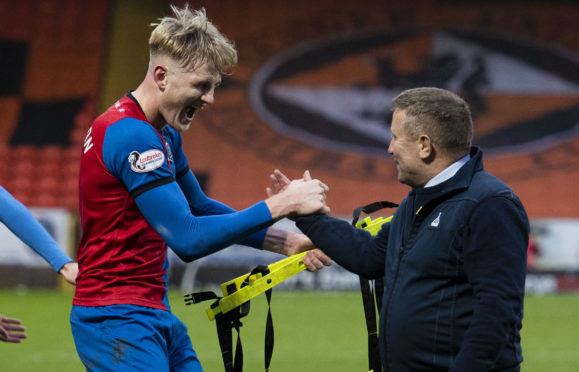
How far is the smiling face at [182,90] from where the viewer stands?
312cm

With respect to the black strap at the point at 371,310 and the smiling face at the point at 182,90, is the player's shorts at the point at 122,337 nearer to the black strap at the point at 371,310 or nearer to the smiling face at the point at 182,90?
the smiling face at the point at 182,90

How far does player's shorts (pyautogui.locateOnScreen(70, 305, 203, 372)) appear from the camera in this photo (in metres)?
2.99

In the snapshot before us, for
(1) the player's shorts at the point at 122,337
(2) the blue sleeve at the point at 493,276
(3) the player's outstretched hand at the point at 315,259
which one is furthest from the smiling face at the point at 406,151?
(1) the player's shorts at the point at 122,337

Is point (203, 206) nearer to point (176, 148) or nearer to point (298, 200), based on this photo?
point (176, 148)

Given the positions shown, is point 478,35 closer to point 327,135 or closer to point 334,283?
point 327,135

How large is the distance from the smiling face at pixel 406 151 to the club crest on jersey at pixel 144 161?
0.88 m

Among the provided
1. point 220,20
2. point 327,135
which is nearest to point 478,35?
point 327,135

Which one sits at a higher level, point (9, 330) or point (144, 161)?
point (144, 161)

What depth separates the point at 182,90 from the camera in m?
3.12

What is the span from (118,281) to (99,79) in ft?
53.1

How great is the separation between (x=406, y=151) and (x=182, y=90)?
879 mm

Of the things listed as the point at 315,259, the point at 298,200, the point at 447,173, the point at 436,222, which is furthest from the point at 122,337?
the point at 447,173

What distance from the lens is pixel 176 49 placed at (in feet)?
10.2

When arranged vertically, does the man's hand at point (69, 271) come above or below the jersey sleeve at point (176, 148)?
below
